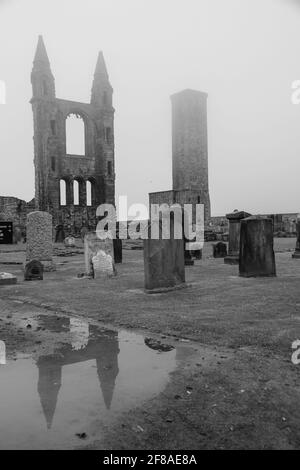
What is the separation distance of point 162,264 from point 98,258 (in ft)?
9.54

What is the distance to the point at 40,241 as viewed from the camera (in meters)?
13.2

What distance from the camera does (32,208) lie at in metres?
39.3

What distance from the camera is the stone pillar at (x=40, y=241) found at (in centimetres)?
1311

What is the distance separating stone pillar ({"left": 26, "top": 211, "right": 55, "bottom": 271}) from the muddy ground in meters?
5.03

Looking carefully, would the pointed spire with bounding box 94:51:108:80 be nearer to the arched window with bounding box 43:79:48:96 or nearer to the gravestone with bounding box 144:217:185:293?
the arched window with bounding box 43:79:48:96

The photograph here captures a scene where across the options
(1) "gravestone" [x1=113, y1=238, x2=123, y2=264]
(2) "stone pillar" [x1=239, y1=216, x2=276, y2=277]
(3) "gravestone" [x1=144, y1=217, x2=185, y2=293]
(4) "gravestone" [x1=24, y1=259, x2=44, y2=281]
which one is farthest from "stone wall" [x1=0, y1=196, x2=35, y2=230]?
(3) "gravestone" [x1=144, y1=217, x2=185, y2=293]

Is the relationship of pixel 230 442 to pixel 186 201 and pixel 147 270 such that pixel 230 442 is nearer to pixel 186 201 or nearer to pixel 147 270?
→ pixel 147 270

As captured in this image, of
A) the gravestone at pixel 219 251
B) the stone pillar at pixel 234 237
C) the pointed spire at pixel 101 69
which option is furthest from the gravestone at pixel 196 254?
the pointed spire at pixel 101 69

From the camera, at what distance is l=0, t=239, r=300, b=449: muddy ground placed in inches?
103

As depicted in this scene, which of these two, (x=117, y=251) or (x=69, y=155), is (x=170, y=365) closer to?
(x=117, y=251)

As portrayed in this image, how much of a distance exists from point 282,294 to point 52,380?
512 centimetres

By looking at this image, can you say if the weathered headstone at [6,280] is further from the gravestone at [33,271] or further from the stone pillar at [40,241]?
the stone pillar at [40,241]

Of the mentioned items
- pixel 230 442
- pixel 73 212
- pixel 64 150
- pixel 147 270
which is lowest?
pixel 230 442
